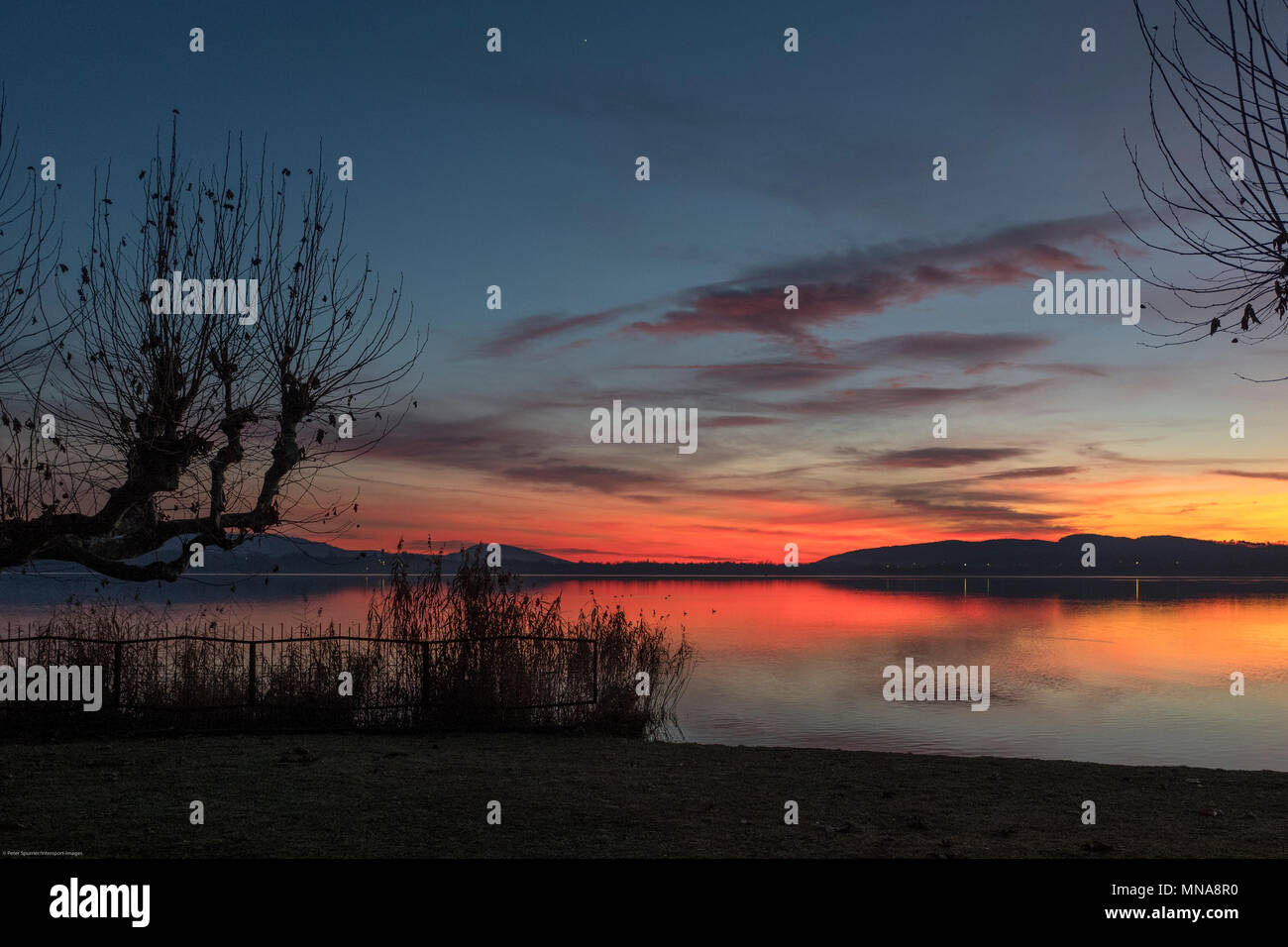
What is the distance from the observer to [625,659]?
22.9 m

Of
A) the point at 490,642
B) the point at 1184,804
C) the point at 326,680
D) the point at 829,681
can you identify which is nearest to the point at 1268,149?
the point at 1184,804

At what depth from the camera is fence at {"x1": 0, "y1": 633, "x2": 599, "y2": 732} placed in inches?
750

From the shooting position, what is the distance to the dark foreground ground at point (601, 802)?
32.9 feet

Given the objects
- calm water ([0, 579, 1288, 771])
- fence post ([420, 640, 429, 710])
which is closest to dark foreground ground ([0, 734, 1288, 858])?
fence post ([420, 640, 429, 710])

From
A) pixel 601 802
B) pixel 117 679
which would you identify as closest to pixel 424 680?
pixel 117 679

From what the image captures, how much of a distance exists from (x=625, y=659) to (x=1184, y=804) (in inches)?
511

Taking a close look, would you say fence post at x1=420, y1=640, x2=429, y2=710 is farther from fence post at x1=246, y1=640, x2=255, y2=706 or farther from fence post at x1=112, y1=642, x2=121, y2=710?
fence post at x1=112, y1=642, x2=121, y2=710

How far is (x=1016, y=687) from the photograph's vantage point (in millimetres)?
36938

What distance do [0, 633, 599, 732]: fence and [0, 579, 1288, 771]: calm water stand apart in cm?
562

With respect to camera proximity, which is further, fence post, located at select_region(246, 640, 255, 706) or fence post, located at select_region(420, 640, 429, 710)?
fence post, located at select_region(420, 640, 429, 710)

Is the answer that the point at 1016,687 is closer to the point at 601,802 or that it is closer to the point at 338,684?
the point at 338,684

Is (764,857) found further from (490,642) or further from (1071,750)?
(1071,750)

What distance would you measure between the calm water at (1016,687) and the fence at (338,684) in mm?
5625
